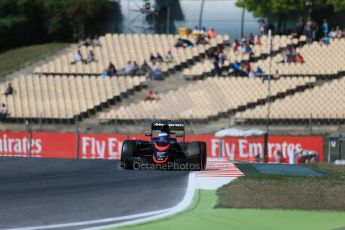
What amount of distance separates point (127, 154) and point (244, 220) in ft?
22.7

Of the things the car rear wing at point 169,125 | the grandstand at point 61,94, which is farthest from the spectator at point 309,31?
the car rear wing at point 169,125

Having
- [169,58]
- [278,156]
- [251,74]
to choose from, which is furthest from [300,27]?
[278,156]

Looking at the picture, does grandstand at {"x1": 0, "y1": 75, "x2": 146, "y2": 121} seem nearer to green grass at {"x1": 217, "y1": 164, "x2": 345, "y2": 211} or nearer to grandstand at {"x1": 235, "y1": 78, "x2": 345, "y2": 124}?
grandstand at {"x1": 235, "y1": 78, "x2": 345, "y2": 124}

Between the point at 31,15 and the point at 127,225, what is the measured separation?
41.2 metres

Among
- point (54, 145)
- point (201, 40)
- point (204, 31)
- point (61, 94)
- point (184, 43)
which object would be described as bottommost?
point (54, 145)

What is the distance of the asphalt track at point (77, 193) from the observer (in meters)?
11.4

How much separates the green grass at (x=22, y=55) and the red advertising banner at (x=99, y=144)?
43.3 ft

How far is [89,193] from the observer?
44.1 feet

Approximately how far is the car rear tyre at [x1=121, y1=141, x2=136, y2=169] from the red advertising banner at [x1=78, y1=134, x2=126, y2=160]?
13019 millimetres

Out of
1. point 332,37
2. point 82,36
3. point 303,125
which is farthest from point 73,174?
point 82,36

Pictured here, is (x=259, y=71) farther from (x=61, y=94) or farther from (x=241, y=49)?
(x=61, y=94)

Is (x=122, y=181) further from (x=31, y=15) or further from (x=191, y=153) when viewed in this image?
(x=31, y=15)

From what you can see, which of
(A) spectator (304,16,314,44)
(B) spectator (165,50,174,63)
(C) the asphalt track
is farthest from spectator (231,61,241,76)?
(C) the asphalt track

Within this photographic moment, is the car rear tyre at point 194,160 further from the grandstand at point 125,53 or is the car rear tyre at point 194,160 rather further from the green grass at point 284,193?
the grandstand at point 125,53
